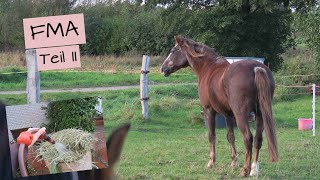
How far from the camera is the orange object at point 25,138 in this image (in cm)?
99

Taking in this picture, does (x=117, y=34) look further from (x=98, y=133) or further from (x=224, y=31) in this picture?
(x=98, y=133)

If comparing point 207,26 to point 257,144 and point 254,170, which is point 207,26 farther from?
point 254,170

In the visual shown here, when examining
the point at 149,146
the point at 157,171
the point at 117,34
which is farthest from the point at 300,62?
the point at 157,171

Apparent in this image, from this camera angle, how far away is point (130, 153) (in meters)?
6.91

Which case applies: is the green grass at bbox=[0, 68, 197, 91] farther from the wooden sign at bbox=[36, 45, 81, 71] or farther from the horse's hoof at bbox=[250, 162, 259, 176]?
the wooden sign at bbox=[36, 45, 81, 71]

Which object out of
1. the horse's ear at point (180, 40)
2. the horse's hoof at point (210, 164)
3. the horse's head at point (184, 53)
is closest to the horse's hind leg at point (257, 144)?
the horse's hoof at point (210, 164)

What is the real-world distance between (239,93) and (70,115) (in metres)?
4.72

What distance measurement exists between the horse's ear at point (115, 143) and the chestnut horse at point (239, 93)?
4.20 metres

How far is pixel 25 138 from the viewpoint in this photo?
3.24ft

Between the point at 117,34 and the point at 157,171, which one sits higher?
A: the point at 117,34

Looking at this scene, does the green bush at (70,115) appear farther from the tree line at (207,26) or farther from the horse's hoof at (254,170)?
the tree line at (207,26)

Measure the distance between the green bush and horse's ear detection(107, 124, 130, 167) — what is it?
49 mm

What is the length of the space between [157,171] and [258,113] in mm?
1292

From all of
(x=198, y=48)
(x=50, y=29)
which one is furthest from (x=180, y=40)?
(x=50, y=29)
